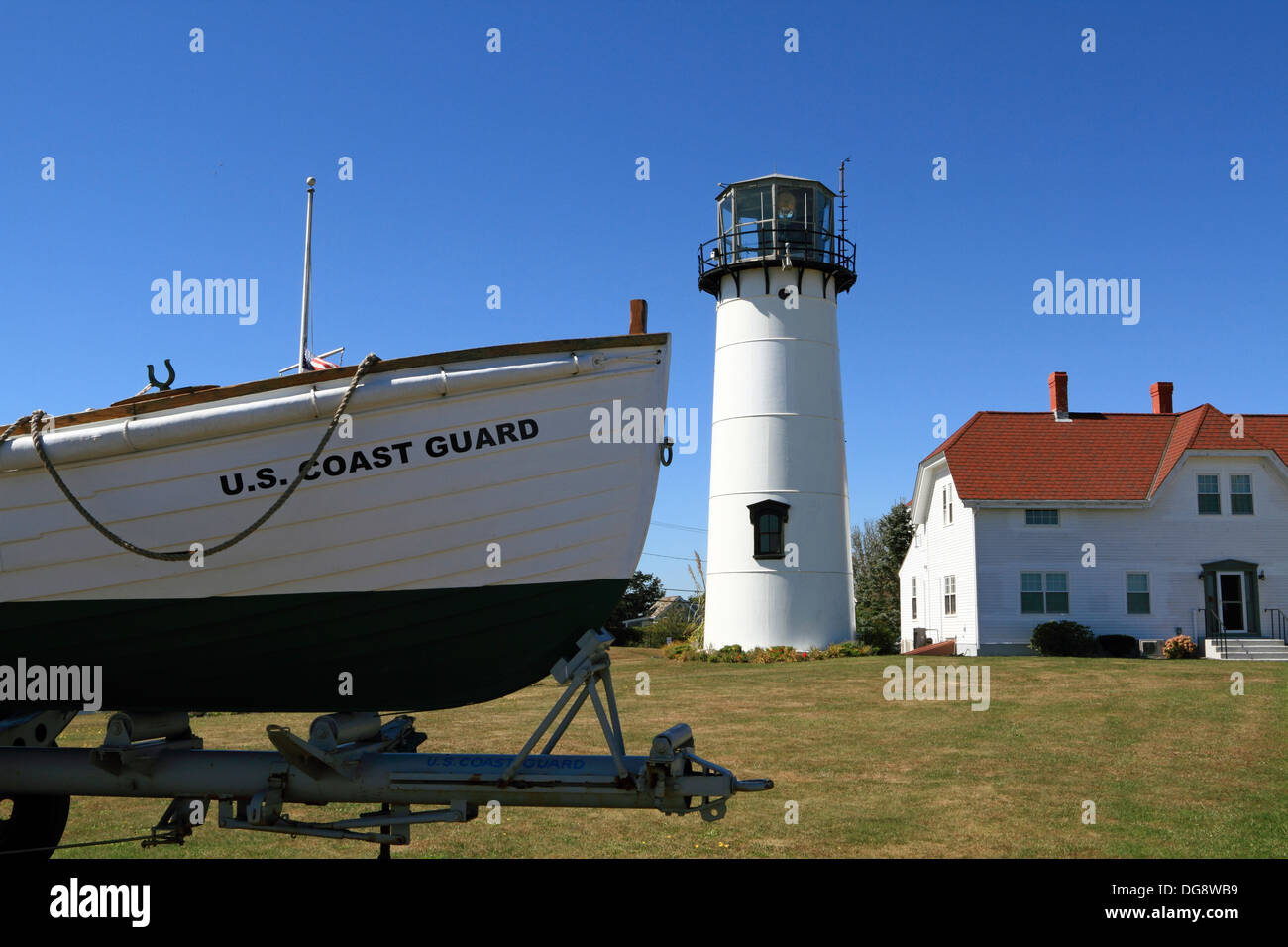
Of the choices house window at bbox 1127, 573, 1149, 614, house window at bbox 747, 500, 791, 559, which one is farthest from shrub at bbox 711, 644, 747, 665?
house window at bbox 1127, 573, 1149, 614

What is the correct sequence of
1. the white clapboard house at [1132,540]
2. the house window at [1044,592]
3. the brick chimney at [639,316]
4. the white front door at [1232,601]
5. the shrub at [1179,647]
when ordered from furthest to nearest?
1. the house window at [1044,592]
2. the white clapboard house at [1132,540]
3. the white front door at [1232,601]
4. the shrub at [1179,647]
5. the brick chimney at [639,316]

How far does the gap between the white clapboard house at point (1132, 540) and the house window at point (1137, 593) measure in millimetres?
29

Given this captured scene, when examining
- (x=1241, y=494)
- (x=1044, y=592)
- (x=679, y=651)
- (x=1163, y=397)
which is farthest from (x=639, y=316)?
(x=1163, y=397)

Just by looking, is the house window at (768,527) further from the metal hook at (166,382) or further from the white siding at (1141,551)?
the metal hook at (166,382)

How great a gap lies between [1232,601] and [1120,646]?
390 cm

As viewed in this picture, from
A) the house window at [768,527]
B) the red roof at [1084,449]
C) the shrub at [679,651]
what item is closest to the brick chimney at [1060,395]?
the red roof at [1084,449]

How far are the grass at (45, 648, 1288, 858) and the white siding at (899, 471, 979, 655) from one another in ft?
31.7

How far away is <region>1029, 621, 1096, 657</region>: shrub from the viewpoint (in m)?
27.5

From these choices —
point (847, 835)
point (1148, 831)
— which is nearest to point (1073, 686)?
point (1148, 831)

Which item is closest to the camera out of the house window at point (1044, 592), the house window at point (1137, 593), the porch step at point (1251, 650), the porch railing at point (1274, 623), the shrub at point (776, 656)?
the shrub at point (776, 656)

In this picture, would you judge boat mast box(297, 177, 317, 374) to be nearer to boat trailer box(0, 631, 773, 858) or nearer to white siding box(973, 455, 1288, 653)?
→ boat trailer box(0, 631, 773, 858)

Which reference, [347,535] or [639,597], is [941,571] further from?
[347,535]

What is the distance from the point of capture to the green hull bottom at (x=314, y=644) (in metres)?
5.65
